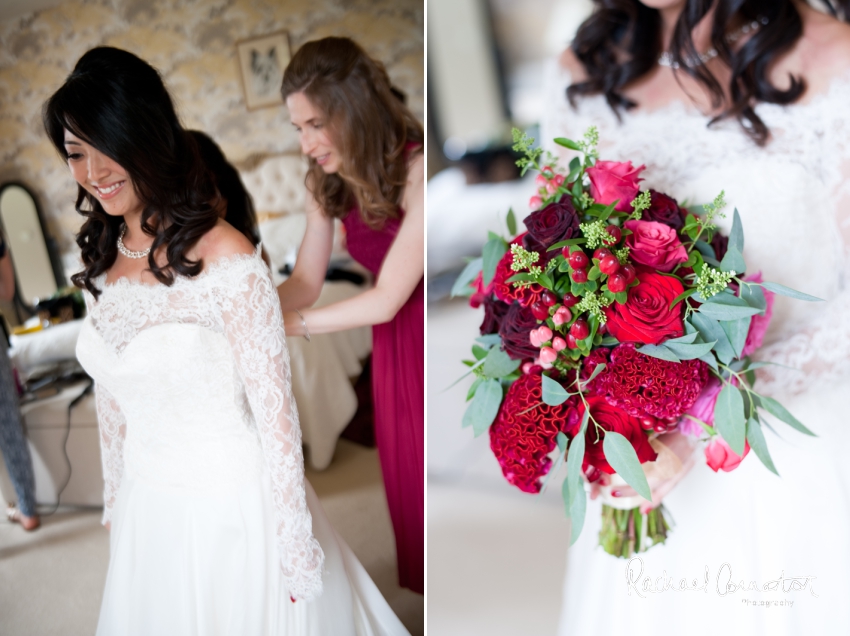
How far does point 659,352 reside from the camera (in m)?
0.87

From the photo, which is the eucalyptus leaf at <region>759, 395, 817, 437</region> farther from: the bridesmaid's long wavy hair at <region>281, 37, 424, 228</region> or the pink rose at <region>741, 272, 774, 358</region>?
the bridesmaid's long wavy hair at <region>281, 37, 424, 228</region>

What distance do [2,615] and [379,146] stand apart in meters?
1.07

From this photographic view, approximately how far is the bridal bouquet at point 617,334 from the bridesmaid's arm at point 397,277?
205mm

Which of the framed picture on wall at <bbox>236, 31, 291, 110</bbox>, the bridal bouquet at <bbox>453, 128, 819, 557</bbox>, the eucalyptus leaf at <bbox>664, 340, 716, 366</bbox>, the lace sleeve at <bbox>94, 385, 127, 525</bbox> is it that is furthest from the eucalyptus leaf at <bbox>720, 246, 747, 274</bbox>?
the lace sleeve at <bbox>94, 385, 127, 525</bbox>

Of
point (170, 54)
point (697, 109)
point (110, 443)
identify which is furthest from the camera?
point (697, 109)

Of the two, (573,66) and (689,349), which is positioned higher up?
(573,66)

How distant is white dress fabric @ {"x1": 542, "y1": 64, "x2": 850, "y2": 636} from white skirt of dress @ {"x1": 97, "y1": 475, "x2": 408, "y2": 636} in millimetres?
684

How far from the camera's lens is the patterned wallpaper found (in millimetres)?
901

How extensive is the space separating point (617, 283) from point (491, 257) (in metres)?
0.29

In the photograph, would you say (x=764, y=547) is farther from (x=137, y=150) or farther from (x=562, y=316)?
(x=137, y=150)

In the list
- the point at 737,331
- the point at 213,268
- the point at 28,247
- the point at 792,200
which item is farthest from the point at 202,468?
the point at 792,200

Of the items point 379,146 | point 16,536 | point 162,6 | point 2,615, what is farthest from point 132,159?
point 2,615

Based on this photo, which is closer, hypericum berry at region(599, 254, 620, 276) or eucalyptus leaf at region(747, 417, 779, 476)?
hypericum berry at region(599, 254, 620, 276)

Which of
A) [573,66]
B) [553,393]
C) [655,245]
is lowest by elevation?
[553,393]
